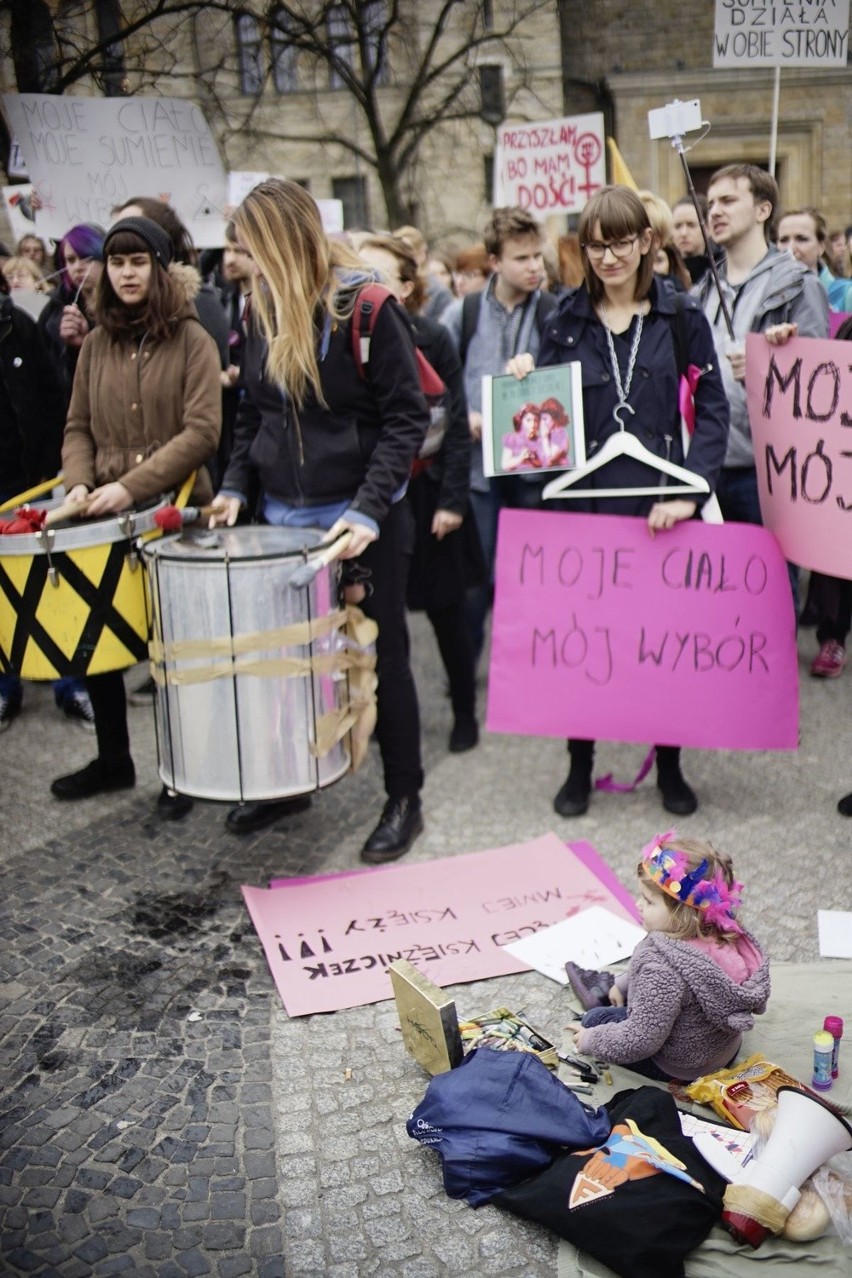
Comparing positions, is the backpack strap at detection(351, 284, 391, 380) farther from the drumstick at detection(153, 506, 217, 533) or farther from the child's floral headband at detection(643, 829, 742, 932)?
the child's floral headband at detection(643, 829, 742, 932)

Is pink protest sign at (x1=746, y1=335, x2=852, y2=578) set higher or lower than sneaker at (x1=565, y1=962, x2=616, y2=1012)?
higher

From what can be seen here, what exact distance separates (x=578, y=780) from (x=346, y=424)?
5.21 feet

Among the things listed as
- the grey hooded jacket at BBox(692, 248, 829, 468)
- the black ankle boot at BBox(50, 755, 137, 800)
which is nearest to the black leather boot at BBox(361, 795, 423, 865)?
the black ankle boot at BBox(50, 755, 137, 800)

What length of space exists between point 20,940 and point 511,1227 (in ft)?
6.03

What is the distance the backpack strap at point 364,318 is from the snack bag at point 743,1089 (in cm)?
222

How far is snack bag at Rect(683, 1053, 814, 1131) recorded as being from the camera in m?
2.64

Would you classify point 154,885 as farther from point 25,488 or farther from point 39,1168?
point 25,488

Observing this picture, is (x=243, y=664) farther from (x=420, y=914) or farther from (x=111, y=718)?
(x=111, y=718)

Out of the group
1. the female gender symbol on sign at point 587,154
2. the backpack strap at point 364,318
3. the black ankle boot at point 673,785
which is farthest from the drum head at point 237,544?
the female gender symbol on sign at point 587,154

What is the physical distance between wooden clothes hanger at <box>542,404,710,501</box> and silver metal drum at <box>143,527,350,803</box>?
104 cm

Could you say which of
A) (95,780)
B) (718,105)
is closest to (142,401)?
(95,780)

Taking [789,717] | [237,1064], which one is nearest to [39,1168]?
[237,1064]

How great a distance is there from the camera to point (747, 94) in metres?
17.7

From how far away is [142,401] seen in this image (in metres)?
4.37
